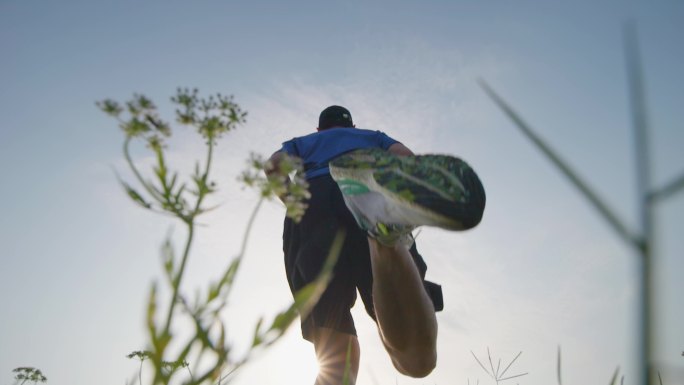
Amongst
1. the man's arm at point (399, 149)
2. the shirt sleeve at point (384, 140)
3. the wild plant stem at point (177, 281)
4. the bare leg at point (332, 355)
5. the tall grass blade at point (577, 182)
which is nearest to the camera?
the tall grass blade at point (577, 182)

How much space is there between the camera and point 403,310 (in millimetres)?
2791

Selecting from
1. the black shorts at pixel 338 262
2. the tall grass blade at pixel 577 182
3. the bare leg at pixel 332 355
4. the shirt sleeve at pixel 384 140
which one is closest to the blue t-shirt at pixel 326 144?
the shirt sleeve at pixel 384 140

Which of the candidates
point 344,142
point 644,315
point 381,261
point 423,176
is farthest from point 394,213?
point 644,315

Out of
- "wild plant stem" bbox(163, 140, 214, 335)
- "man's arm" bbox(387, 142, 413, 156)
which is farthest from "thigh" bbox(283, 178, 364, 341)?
"wild plant stem" bbox(163, 140, 214, 335)

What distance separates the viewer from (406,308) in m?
2.78

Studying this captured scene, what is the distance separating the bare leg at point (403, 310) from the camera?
257cm

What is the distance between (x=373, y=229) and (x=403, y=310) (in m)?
0.64

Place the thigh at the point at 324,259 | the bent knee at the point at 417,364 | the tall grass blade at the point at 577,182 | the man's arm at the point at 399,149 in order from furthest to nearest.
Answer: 1. the man's arm at the point at 399,149
2. the thigh at the point at 324,259
3. the bent knee at the point at 417,364
4. the tall grass blade at the point at 577,182

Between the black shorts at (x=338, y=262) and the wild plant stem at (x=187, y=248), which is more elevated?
the black shorts at (x=338, y=262)

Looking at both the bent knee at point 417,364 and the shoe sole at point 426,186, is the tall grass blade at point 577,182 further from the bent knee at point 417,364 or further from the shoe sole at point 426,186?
the bent knee at point 417,364

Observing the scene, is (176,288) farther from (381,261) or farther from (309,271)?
(309,271)

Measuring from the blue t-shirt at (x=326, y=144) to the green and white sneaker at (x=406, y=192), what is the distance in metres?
1.31

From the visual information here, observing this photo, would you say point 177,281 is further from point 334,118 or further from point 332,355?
point 334,118

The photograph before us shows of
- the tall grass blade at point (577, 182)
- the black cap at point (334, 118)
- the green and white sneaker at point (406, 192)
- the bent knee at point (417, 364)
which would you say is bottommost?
the tall grass blade at point (577, 182)
